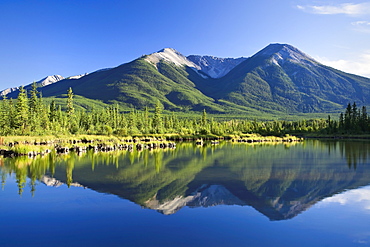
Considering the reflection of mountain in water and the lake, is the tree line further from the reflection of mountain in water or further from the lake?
the lake

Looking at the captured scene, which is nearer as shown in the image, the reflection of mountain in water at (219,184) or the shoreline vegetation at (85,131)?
the reflection of mountain in water at (219,184)

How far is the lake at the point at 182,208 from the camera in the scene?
10992 mm

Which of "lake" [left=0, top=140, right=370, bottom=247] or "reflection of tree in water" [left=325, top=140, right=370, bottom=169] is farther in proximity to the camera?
"reflection of tree in water" [left=325, top=140, right=370, bottom=169]

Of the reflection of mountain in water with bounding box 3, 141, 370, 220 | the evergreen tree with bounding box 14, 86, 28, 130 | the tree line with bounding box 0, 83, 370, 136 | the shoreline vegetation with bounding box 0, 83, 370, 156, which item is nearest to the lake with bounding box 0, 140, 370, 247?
the reflection of mountain in water with bounding box 3, 141, 370, 220

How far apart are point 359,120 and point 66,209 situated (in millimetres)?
120108

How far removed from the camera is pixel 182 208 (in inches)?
591

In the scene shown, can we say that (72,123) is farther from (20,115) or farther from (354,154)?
(354,154)

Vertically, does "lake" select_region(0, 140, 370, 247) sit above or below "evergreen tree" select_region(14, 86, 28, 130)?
below

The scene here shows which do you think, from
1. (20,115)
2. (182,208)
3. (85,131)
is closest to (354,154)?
(182,208)

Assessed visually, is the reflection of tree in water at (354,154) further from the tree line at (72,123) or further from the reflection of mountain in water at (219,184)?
the tree line at (72,123)

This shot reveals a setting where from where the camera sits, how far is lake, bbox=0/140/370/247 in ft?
36.1

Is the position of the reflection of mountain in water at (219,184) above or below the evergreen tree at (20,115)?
below

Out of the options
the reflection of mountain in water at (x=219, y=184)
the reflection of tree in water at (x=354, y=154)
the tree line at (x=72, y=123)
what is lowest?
the reflection of tree in water at (x=354, y=154)

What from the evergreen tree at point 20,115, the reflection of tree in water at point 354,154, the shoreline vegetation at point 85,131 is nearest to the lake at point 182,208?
the reflection of tree in water at point 354,154
